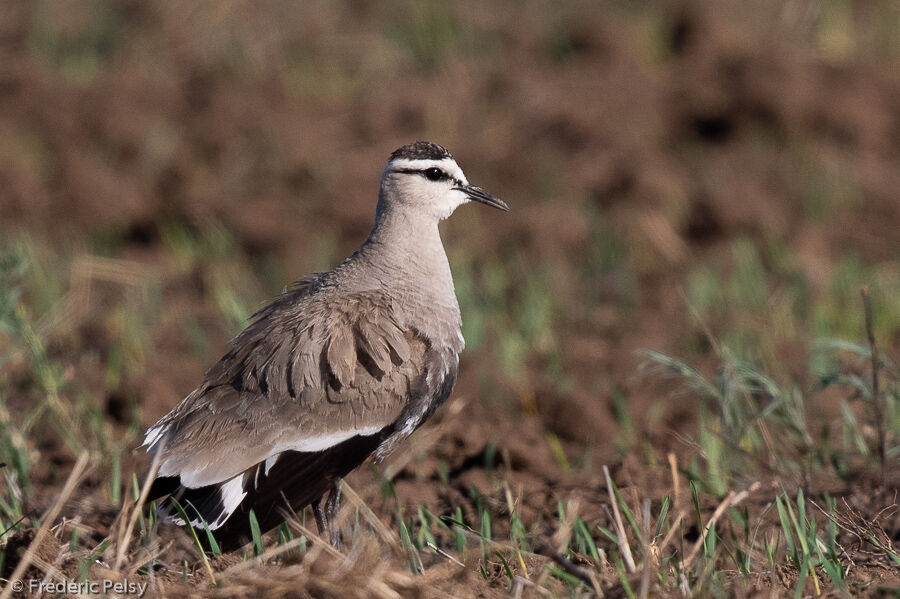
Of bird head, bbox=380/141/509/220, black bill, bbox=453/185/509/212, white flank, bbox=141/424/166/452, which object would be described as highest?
bird head, bbox=380/141/509/220

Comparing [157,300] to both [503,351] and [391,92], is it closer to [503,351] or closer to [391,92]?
[503,351]

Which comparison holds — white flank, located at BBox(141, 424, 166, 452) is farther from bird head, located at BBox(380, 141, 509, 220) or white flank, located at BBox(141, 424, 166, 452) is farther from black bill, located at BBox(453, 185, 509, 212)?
black bill, located at BBox(453, 185, 509, 212)

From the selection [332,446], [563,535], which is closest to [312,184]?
[332,446]

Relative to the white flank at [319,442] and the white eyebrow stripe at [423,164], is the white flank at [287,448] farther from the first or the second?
the white eyebrow stripe at [423,164]

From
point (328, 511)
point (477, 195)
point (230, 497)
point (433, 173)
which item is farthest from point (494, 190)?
point (230, 497)

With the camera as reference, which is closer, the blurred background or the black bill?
the black bill

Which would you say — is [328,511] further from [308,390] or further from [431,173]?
[431,173]

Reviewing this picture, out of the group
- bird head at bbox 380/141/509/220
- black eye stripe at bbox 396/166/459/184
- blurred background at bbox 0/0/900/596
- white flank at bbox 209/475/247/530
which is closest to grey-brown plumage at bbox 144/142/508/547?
white flank at bbox 209/475/247/530

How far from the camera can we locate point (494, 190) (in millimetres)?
9789

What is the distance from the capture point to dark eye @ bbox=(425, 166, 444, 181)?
506 cm

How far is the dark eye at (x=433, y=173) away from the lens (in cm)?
506

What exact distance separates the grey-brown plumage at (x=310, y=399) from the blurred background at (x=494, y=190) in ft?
2.85

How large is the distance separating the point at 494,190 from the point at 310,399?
568 cm

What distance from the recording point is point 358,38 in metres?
11.8
